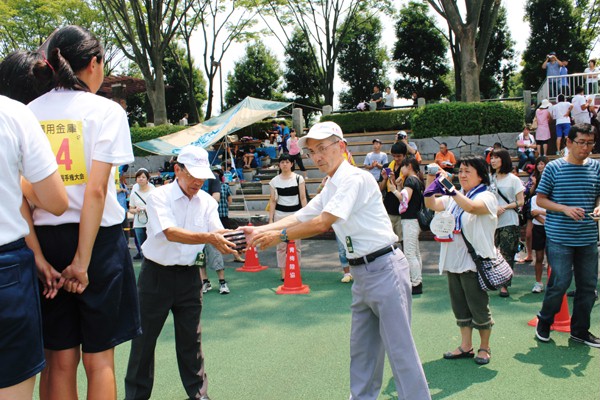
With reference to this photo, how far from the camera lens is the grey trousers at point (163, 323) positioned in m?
3.63

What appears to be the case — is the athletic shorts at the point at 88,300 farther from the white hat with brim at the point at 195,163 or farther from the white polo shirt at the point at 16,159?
the white hat with brim at the point at 195,163

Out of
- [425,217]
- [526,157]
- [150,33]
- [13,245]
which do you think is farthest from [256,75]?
[13,245]

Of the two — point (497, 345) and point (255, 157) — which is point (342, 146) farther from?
point (255, 157)

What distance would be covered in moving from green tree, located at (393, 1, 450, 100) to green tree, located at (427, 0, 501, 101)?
11.3 metres

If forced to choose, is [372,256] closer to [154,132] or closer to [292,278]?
[292,278]

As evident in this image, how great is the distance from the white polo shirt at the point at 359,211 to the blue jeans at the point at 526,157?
10.1 meters

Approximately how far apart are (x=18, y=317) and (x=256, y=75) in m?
32.5

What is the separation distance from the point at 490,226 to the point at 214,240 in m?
2.42

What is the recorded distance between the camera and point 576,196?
460 cm

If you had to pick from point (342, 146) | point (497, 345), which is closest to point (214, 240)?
point (342, 146)

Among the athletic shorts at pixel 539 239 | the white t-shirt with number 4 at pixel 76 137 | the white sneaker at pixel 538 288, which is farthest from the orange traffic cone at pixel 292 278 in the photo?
the white t-shirt with number 4 at pixel 76 137

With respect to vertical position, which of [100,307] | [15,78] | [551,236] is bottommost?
[551,236]

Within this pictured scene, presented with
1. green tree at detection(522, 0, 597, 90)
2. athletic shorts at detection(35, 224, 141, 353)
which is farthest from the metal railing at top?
athletic shorts at detection(35, 224, 141, 353)

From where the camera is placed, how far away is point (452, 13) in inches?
588
